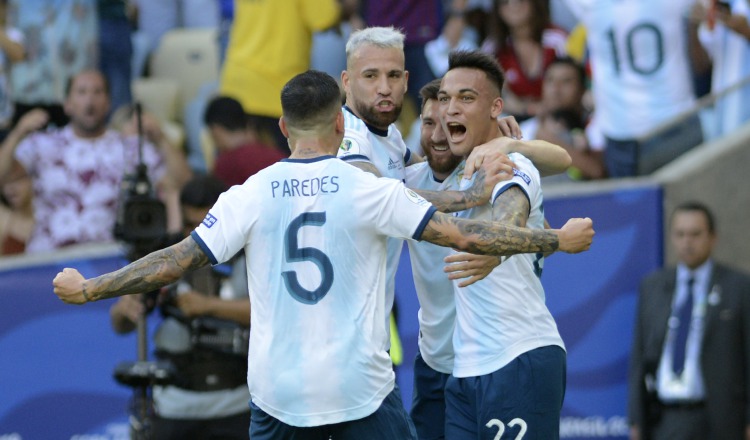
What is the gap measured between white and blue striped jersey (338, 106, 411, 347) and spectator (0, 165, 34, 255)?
16.9 ft

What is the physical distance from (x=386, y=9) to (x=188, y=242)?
5.99 metres

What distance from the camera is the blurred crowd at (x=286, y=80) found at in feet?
34.0

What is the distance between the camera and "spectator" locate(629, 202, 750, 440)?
30.5 ft

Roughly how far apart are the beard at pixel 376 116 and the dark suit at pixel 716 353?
361 cm

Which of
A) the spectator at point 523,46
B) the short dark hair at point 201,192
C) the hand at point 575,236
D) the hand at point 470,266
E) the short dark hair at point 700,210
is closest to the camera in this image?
the hand at point 575,236

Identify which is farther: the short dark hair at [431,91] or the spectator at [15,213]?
the spectator at [15,213]

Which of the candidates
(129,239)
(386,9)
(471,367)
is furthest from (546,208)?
(471,367)

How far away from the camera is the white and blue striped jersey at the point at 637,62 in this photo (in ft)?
33.6

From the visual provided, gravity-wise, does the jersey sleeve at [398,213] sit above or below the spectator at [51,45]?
below

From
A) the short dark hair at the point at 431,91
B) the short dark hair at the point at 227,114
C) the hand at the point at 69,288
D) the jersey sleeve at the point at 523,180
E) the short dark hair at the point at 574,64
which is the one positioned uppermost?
the short dark hair at the point at 574,64

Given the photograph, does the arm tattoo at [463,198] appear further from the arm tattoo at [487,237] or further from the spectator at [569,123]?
the spectator at [569,123]

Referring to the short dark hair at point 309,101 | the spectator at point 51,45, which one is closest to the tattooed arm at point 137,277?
the short dark hair at point 309,101

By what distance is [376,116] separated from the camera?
657 centimetres

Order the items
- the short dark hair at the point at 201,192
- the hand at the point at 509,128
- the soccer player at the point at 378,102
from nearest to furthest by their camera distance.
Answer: the soccer player at the point at 378,102 < the hand at the point at 509,128 < the short dark hair at the point at 201,192
